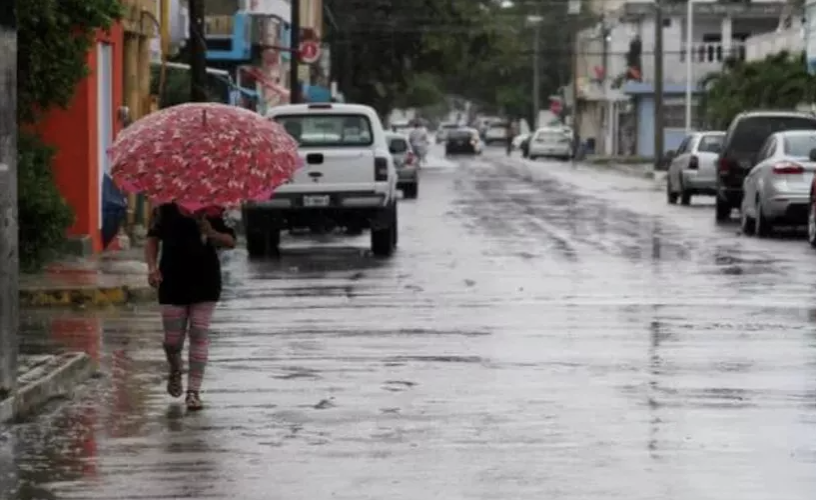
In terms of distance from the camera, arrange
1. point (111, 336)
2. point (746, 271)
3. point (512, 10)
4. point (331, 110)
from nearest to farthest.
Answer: point (111, 336), point (746, 271), point (331, 110), point (512, 10)

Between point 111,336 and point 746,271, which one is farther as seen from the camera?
point 746,271

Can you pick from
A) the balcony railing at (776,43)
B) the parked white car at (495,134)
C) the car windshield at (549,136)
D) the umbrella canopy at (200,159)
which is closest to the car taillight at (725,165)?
the umbrella canopy at (200,159)

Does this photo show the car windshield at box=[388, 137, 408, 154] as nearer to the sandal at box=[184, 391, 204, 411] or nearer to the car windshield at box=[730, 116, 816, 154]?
the car windshield at box=[730, 116, 816, 154]

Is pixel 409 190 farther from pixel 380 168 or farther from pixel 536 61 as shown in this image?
pixel 536 61

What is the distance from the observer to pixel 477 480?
11.1m

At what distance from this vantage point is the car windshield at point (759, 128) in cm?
3878

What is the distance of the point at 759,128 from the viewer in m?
39.2

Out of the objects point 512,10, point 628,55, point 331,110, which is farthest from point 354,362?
point 512,10

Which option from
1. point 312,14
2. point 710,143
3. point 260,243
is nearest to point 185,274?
point 260,243

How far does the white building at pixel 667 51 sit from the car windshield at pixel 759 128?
55.6m

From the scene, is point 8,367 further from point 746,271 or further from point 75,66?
point 746,271

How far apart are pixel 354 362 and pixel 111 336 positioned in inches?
124

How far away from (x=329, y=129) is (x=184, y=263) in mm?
16190

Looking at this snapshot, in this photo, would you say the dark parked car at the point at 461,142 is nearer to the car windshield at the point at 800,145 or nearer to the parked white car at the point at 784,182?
the parked white car at the point at 784,182
